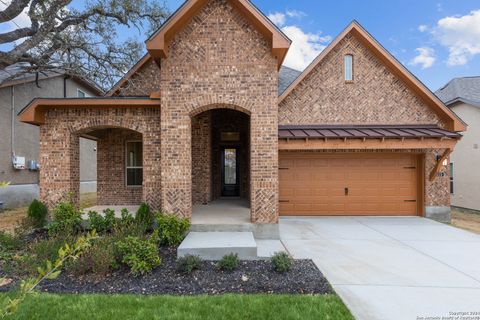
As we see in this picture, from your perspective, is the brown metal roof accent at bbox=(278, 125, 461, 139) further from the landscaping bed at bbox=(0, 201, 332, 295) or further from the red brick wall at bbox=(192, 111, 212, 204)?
the landscaping bed at bbox=(0, 201, 332, 295)

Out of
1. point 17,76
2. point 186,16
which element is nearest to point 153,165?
point 186,16

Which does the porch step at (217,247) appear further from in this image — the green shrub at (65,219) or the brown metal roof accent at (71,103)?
the brown metal roof accent at (71,103)

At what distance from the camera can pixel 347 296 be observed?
415 centimetres

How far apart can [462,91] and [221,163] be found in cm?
1340

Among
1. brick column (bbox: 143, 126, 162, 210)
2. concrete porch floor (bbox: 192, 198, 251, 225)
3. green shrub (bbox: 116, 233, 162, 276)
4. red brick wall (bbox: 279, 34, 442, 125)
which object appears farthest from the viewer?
red brick wall (bbox: 279, 34, 442, 125)

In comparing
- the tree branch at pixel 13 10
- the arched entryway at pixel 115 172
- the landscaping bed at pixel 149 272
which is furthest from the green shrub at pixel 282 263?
the tree branch at pixel 13 10

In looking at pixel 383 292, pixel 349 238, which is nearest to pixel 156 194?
pixel 349 238

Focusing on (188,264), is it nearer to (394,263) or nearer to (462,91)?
(394,263)

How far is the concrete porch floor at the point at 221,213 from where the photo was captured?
24.2 feet

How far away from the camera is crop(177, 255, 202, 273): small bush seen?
4988 mm

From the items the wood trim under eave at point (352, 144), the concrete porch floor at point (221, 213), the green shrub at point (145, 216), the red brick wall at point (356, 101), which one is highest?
the red brick wall at point (356, 101)

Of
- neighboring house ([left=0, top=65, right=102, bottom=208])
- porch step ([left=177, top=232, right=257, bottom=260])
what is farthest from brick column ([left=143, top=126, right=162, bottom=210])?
neighboring house ([left=0, top=65, right=102, bottom=208])

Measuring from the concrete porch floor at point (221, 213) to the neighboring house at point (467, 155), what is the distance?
11.2m

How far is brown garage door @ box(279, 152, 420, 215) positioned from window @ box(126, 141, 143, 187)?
556 cm
